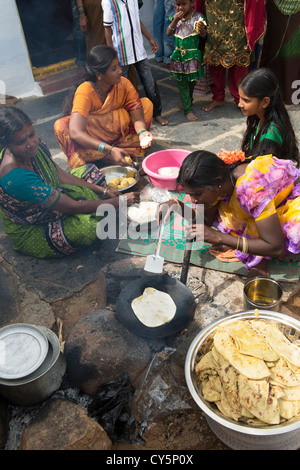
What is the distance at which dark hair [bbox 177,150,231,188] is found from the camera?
2541mm

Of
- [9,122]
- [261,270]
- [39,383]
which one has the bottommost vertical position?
[261,270]

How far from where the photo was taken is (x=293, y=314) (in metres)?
2.87

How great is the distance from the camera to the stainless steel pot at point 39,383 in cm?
211

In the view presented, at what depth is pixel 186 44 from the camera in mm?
5070

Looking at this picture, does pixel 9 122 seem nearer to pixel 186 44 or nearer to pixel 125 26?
pixel 125 26

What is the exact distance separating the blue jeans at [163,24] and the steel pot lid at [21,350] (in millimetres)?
6011

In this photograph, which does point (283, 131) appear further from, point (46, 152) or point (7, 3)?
point (7, 3)

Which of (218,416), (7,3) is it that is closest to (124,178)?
(218,416)

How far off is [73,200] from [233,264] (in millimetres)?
1509

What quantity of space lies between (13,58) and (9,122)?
404 centimetres

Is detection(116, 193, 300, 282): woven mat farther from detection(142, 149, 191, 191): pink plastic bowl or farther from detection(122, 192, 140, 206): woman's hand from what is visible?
detection(142, 149, 191, 191): pink plastic bowl

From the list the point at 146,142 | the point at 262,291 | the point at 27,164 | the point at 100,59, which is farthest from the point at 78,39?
the point at 262,291

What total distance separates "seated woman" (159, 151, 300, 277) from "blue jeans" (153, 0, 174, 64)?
4738mm
